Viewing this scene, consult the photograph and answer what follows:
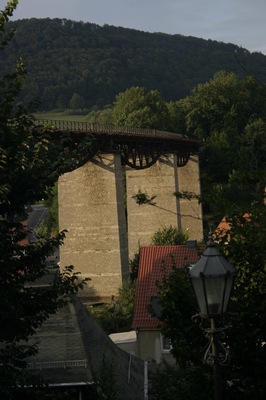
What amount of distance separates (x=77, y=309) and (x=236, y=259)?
688cm

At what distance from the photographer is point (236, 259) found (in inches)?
441

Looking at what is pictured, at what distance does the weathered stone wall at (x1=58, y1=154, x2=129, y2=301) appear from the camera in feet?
156

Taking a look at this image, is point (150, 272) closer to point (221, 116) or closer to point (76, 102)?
point (221, 116)

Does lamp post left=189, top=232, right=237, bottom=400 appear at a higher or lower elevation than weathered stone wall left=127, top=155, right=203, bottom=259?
higher

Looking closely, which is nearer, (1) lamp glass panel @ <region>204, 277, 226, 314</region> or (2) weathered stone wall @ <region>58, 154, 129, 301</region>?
(1) lamp glass panel @ <region>204, 277, 226, 314</region>

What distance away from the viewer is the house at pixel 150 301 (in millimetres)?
29047

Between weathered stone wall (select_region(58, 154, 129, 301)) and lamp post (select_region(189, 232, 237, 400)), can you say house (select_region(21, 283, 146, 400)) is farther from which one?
weathered stone wall (select_region(58, 154, 129, 301))

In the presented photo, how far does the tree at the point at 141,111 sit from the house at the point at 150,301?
2052 inches

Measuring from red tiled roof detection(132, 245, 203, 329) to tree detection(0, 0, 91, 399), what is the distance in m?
17.0

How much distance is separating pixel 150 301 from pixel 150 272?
2710 mm

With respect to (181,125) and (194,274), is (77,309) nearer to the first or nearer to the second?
(194,274)

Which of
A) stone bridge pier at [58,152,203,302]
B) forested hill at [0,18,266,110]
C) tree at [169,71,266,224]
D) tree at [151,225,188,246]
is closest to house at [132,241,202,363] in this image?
stone bridge pier at [58,152,203,302]

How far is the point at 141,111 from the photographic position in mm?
85500

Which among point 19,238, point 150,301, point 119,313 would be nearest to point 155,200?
point 119,313
